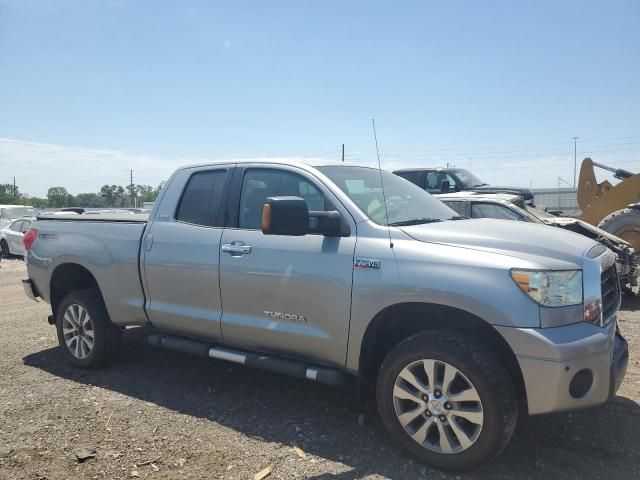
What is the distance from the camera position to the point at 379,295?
3.39 meters

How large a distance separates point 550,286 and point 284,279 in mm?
1745

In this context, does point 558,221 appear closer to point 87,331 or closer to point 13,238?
point 87,331

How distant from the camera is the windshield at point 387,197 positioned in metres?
3.83

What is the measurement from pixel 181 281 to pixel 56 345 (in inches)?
110

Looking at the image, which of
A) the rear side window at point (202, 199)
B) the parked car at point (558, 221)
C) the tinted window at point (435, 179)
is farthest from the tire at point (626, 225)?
the rear side window at point (202, 199)

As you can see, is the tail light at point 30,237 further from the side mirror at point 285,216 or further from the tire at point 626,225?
the tire at point 626,225

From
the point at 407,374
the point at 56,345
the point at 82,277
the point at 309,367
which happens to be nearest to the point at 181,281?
the point at 309,367

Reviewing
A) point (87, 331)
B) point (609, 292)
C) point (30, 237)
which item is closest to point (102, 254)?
point (87, 331)

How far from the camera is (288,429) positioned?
3871mm

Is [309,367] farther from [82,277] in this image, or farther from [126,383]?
[82,277]

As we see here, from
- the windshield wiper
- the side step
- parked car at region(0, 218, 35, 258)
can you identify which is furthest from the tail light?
parked car at region(0, 218, 35, 258)

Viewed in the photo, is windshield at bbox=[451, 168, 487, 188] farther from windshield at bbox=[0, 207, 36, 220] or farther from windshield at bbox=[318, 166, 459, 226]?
windshield at bbox=[0, 207, 36, 220]

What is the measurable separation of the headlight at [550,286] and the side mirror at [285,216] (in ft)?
4.44

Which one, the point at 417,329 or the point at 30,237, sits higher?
the point at 30,237
